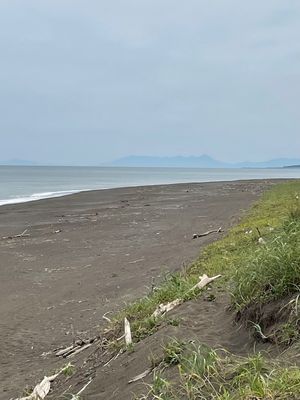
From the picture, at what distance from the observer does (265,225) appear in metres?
12.0

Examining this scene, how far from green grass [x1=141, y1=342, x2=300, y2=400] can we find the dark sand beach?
0.94 meters

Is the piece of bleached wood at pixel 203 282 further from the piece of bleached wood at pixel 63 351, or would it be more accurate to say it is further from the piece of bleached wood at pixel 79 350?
the piece of bleached wood at pixel 63 351

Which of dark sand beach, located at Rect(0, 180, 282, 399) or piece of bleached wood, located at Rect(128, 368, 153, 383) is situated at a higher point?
piece of bleached wood, located at Rect(128, 368, 153, 383)

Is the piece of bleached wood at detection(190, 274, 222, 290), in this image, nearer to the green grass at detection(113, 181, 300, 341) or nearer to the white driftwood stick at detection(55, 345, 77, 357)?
Result: the green grass at detection(113, 181, 300, 341)

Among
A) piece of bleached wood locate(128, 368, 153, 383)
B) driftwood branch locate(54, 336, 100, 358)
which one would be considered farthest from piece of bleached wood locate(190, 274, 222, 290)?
piece of bleached wood locate(128, 368, 153, 383)

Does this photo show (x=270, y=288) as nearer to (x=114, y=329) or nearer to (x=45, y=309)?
(x=114, y=329)

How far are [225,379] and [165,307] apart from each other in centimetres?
255

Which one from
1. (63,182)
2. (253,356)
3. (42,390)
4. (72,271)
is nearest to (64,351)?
(42,390)

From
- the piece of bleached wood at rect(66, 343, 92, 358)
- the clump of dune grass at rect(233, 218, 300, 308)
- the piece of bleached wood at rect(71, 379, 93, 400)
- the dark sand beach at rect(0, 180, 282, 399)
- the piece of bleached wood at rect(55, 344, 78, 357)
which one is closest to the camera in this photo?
the piece of bleached wood at rect(71, 379, 93, 400)

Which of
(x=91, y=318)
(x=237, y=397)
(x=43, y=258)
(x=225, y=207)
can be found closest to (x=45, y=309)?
(x=91, y=318)

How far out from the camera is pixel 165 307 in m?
6.17

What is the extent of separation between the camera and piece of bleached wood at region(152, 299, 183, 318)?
19.9 feet

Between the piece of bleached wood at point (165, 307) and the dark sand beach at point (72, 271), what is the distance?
1.34 m

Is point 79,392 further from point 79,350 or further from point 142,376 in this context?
point 79,350
